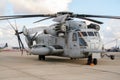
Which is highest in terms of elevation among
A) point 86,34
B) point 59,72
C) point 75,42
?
point 86,34

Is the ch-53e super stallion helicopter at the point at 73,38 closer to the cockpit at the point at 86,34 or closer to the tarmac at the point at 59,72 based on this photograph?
the cockpit at the point at 86,34

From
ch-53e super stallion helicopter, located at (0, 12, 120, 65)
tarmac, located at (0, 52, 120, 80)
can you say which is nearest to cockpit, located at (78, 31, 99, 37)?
ch-53e super stallion helicopter, located at (0, 12, 120, 65)

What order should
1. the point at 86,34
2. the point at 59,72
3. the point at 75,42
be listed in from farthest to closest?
1. the point at 75,42
2. the point at 86,34
3. the point at 59,72

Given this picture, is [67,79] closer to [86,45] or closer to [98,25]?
[86,45]

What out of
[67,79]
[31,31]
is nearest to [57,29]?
[31,31]

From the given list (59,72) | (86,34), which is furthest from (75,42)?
(59,72)

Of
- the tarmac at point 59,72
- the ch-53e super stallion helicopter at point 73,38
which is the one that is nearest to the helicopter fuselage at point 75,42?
the ch-53e super stallion helicopter at point 73,38

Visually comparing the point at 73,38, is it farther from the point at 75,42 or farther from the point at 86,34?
the point at 86,34

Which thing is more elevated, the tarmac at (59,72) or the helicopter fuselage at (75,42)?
the helicopter fuselage at (75,42)

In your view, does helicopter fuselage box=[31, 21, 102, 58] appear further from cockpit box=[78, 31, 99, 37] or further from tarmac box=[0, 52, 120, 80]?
tarmac box=[0, 52, 120, 80]

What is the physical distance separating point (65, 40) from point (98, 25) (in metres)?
2.93

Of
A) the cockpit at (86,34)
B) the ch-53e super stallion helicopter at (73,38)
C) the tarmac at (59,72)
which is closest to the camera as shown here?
the tarmac at (59,72)

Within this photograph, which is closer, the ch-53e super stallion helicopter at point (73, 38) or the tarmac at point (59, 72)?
the tarmac at point (59, 72)

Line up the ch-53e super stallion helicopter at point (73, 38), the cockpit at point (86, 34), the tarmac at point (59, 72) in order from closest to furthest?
the tarmac at point (59, 72) → the ch-53e super stallion helicopter at point (73, 38) → the cockpit at point (86, 34)
